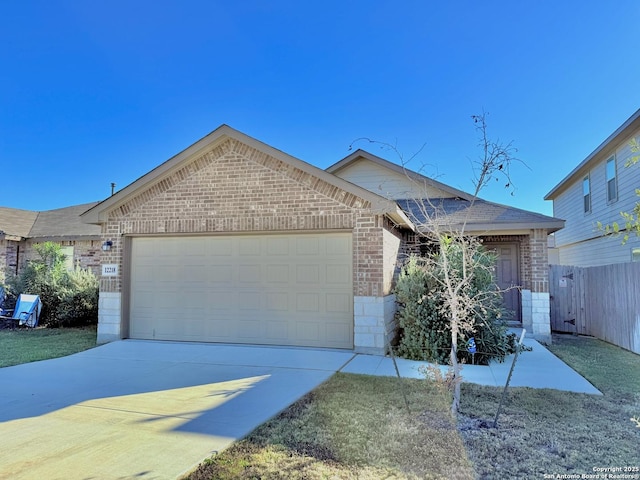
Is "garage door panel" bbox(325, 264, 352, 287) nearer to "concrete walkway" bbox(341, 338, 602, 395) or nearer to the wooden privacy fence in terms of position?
"concrete walkway" bbox(341, 338, 602, 395)

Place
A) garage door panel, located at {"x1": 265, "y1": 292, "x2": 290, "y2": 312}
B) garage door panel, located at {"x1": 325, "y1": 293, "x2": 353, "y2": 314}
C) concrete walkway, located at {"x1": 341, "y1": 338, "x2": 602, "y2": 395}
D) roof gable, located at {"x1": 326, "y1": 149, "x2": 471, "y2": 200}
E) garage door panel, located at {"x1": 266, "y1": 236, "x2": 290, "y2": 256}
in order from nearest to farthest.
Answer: concrete walkway, located at {"x1": 341, "y1": 338, "x2": 602, "y2": 395}
garage door panel, located at {"x1": 325, "y1": 293, "x2": 353, "y2": 314}
garage door panel, located at {"x1": 265, "y1": 292, "x2": 290, "y2": 312}
garage door panel, located at {"x1": 266, "y1": 236, "x2": 290, "y2": 256}
roof gable, located at {"x1": 326, "y1": 149, "x2": 471, "y2": 200}

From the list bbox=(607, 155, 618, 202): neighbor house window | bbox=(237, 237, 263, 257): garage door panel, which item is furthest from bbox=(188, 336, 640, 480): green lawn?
bbox=(607, 155, 618, 202): neighbor house window

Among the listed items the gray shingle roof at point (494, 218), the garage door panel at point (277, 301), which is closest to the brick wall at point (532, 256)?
the gray shingle roof at point (494, 218)

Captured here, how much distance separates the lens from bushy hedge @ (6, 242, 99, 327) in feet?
39.9

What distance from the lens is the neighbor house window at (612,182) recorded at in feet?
42.8

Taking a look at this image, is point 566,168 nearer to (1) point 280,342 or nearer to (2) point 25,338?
(1) point 280,342

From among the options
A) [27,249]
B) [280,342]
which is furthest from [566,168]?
[27,249]

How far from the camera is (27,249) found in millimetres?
16656

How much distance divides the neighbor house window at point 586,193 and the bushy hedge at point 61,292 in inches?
689

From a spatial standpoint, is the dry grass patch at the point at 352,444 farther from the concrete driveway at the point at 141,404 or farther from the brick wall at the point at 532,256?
the brick wall at the point at 532,256

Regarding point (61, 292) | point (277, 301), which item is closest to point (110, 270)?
point (61, 292)

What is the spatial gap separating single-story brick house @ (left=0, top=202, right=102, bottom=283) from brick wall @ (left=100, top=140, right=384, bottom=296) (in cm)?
610

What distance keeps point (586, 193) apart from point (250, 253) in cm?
1375

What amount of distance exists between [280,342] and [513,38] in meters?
9.54
